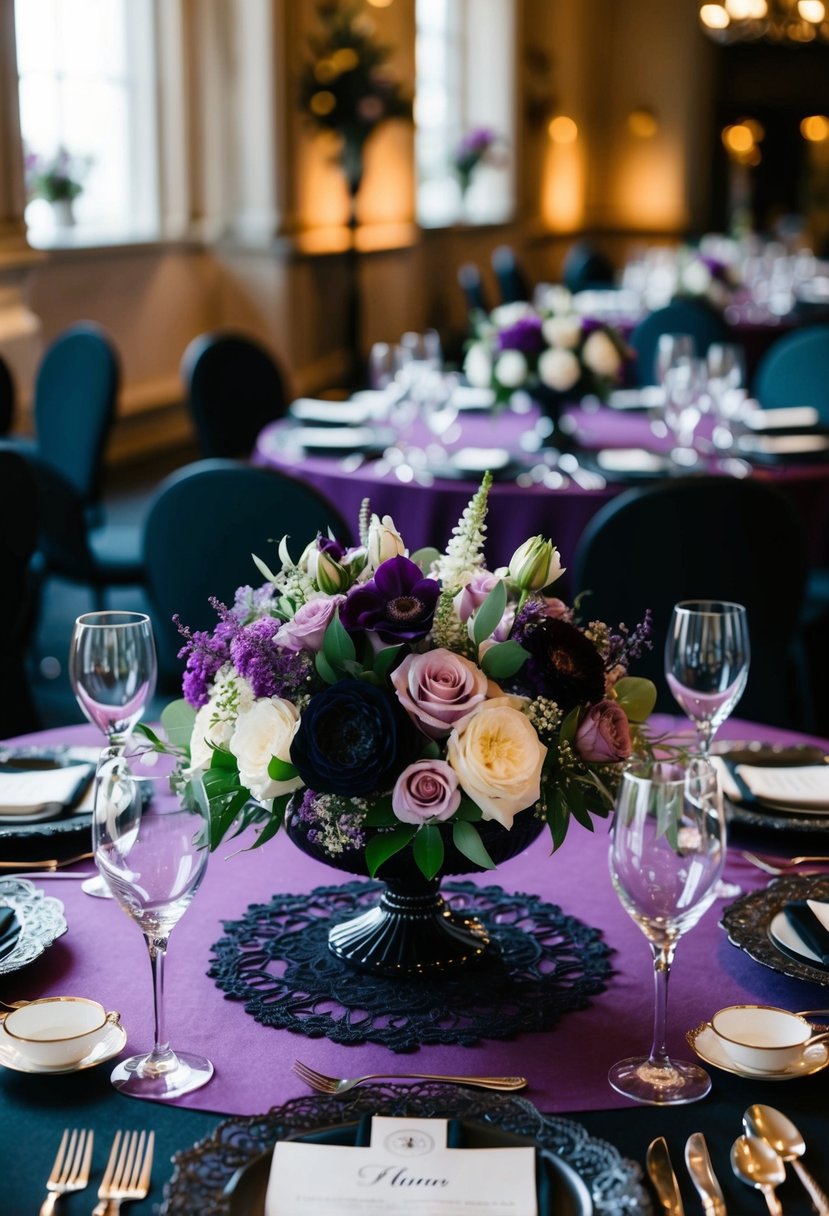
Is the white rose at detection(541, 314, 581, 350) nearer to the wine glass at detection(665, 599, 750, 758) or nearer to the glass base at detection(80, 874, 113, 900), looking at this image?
the wine glass at detection(665, 599, 750, 758)

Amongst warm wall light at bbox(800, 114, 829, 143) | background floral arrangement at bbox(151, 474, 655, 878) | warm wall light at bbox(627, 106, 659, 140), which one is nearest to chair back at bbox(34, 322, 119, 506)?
background floral arrangement at bbox(151, 474, 655, 878)

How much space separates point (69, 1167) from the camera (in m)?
1.05

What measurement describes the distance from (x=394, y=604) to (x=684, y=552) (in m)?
1.53

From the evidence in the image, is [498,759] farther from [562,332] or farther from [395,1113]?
[562,332]

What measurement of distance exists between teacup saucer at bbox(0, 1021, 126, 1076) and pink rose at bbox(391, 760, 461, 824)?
0.28 metres

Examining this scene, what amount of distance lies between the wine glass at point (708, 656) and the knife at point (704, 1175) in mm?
634

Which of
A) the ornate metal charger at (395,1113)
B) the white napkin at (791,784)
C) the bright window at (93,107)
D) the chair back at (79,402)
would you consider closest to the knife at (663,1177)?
the ornate metal charger at (395,1113)

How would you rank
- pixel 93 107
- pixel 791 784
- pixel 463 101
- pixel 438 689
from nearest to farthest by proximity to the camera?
pixel 438 689 → pixel 791 784 → pixel 93 107 → pixel 463 101

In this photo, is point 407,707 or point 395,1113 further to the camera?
point 407,707

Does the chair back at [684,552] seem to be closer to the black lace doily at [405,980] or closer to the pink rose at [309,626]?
the black lace doily at [405,980]

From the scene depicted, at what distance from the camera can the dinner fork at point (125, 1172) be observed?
1011mm

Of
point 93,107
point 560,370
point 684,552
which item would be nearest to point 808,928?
point 684,552

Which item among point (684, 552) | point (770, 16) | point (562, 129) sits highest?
point (770, 16)

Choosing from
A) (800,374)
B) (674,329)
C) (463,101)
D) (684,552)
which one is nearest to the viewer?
(684,552)
